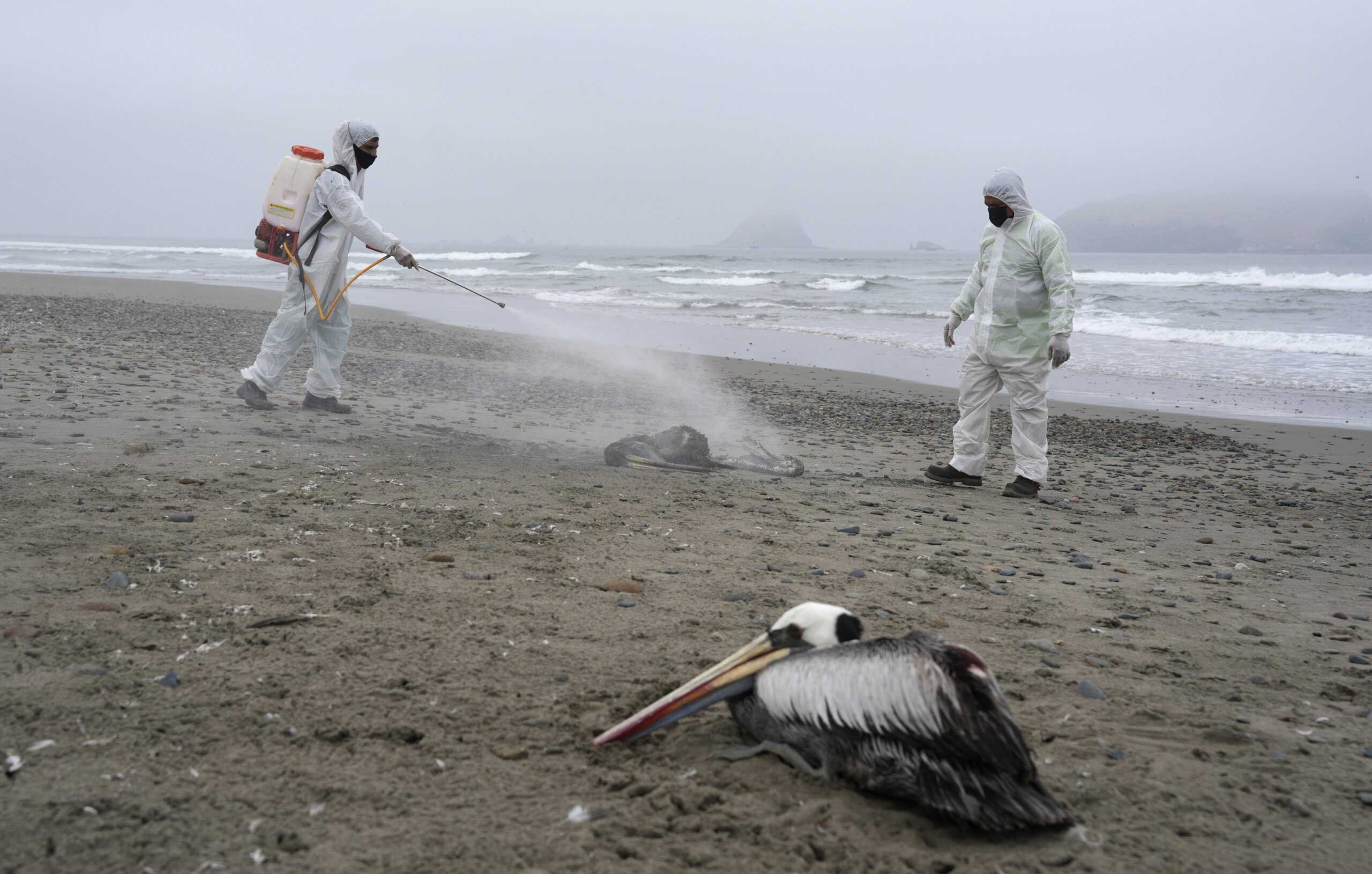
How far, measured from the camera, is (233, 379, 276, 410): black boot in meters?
8.14

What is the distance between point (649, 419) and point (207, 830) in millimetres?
7535

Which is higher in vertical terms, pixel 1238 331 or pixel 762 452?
pixel 1238 331

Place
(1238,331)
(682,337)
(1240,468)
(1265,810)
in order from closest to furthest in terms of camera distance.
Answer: (1265,810) < (1240,468) < (682,337) < (1238,331)

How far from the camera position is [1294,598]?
504cm

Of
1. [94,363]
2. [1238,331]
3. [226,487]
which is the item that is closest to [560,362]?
[94,363]

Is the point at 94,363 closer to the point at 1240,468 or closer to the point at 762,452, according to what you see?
the point at 762,452

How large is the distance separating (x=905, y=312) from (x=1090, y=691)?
2515 cm

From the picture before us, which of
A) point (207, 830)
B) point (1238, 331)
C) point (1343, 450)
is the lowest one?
point (207, 830)

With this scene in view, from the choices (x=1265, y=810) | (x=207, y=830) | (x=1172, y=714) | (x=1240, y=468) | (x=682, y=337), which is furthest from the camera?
(x=682, y=337)

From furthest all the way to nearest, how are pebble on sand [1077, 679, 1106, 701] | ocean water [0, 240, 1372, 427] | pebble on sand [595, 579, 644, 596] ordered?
ocean water [0, 240, 1372, 427]
pebble on sand [595, 579, 644, 596]
pebble on sand [1077, 679, 1106, 701]

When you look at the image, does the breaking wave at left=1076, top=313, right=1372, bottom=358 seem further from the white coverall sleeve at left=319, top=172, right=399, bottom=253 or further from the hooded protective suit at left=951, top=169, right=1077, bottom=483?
the white coverall sleeve at left=319, top=172, right=399, bottom=253

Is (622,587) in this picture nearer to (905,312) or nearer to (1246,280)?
(905,312)

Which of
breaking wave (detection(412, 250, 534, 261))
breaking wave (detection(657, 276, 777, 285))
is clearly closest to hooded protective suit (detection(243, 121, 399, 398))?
breaking wave (detection(657, 276, 777, 285))

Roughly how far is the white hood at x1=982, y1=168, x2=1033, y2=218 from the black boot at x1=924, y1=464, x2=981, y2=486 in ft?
6.93
